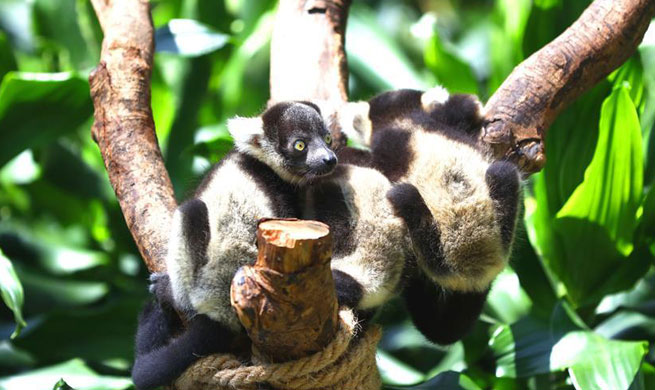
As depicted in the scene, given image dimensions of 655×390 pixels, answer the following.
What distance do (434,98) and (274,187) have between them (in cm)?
69

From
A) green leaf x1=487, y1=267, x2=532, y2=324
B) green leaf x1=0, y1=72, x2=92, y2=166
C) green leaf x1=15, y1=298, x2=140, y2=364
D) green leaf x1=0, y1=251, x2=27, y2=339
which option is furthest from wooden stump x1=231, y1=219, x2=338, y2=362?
green leaf x1=15, y1=298, x2=140, y2=364

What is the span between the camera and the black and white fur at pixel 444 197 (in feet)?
7.78

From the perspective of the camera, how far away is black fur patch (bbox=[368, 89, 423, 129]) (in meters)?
2.80

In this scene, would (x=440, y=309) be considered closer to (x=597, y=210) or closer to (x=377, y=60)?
(x=597, y=210)

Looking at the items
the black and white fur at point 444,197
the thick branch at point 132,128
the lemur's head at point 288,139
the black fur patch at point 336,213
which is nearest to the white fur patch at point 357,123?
the black and white fur at point 444,197

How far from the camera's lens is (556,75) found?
2.83 m

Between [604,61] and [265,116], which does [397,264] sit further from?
[604,61]

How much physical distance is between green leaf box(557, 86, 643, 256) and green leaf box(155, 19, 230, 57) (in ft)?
5.86

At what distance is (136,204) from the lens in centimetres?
263

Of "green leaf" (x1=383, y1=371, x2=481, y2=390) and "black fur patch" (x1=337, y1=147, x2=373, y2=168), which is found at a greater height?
"black fur patch" (x1=337, y1=147, x2=373, y2=168)

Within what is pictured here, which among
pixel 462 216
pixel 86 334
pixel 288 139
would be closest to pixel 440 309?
pixel 462 216

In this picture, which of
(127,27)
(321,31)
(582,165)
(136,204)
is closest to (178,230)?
(136,204)

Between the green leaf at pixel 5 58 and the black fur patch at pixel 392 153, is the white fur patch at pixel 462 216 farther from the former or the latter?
the green leaf at pixel 5 58

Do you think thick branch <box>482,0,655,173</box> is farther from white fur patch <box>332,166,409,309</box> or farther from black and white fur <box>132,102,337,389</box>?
black and white fur <box>132,102,337,389</box>
